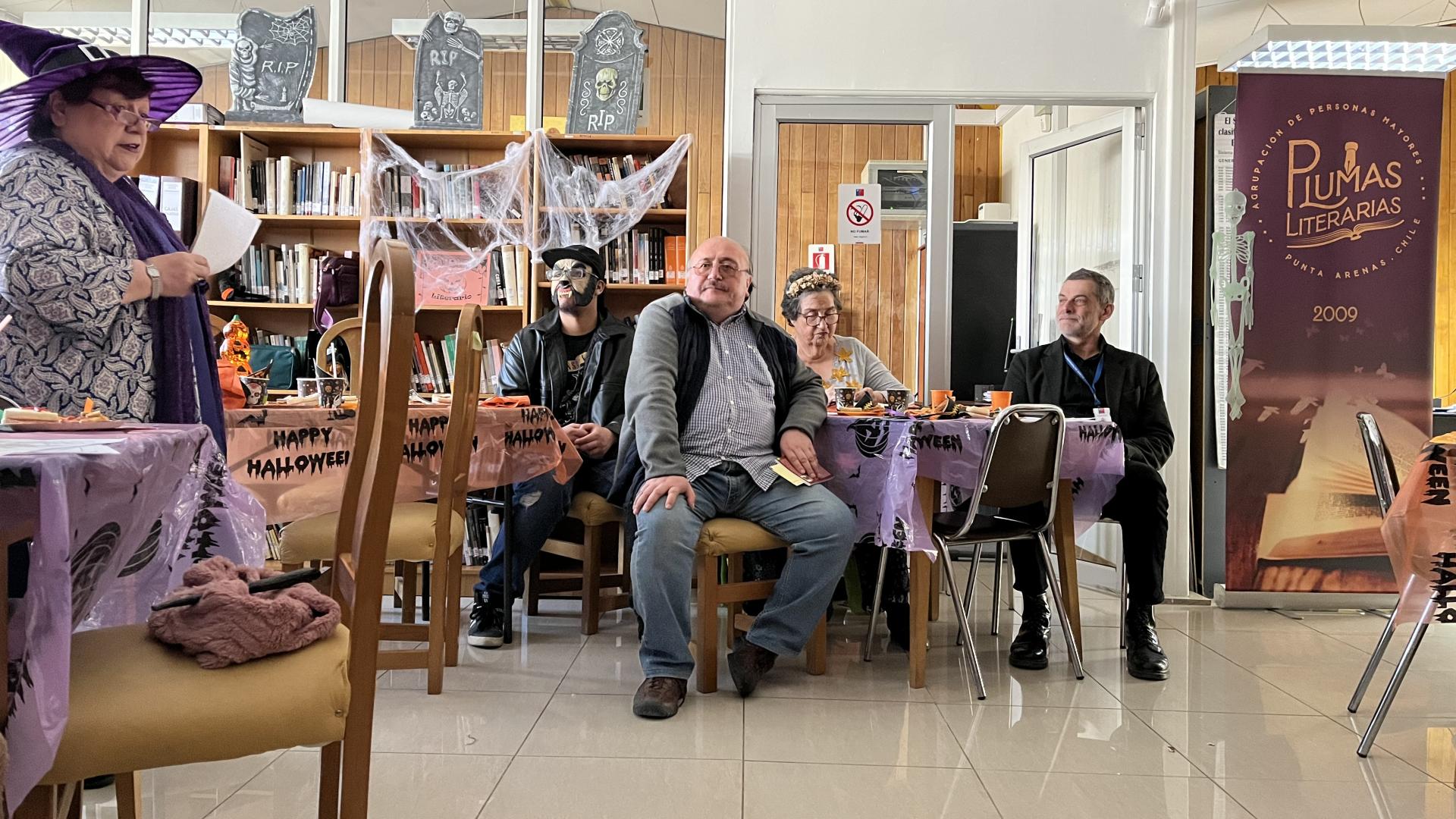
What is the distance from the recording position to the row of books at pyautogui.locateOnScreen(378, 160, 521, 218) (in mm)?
4566

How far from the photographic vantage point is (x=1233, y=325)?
3.98 m

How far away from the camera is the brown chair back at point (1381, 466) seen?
244 centimetres

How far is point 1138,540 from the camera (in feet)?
10.2

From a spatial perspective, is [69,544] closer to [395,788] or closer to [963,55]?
[395,788]

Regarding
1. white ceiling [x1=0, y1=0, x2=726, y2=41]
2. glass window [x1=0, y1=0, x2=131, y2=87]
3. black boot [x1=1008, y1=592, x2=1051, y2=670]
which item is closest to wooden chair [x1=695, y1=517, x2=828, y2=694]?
black boot [x1=1008, y1=592, x2=1051, y2=670]

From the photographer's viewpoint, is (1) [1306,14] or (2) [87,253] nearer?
(2) [87,253]

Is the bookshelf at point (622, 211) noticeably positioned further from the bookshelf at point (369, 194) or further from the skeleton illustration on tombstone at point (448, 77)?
the skeleton illustration on tombstone at point (448, 77)

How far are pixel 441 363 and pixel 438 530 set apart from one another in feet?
7.90

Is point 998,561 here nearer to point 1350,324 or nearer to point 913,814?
point 913,814

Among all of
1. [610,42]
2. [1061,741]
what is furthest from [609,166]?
[1061,741]

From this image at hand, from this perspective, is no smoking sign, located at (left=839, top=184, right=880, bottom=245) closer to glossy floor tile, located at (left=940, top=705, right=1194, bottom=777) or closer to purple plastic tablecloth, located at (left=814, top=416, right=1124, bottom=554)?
purple plastic tablecloth, located at (left=814, top=416, right=1124, bottom=554)

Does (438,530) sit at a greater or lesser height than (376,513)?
lesser

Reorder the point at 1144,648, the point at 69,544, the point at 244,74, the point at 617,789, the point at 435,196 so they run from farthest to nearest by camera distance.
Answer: the point at 244,74
the point at 435,196
the point at 1144,648
the point at 617,789
the point at 69,544

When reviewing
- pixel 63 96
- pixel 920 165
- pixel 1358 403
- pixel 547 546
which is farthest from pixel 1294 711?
pixel 63 96
